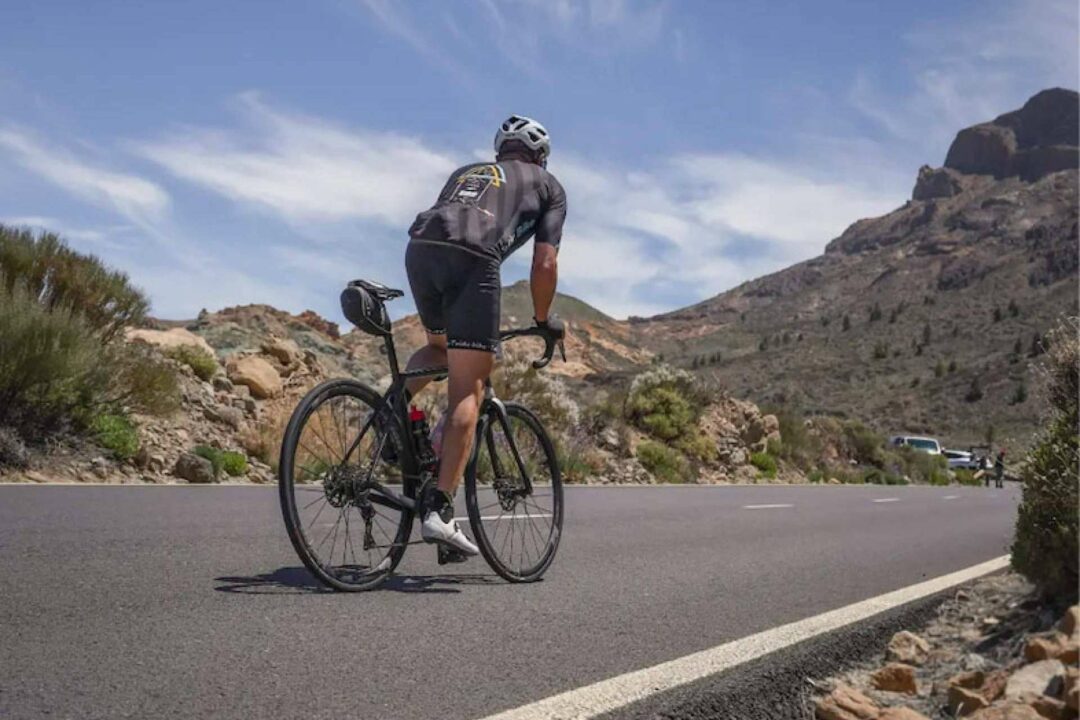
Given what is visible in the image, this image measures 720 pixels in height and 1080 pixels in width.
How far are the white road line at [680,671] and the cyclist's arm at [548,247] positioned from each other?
1743 mm

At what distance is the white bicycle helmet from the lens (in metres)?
4.68

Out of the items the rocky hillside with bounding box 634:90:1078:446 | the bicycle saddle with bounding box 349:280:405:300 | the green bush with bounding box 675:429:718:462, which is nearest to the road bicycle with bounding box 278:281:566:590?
the bicycle saddle with bounding box 349:280:405:300

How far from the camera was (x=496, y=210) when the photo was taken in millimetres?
4379

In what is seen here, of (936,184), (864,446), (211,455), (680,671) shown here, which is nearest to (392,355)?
(680,671)

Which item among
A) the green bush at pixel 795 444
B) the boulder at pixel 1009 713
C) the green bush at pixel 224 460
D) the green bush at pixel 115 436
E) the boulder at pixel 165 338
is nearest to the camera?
the boulder at pixel 1009 713

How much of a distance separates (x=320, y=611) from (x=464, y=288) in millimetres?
1453

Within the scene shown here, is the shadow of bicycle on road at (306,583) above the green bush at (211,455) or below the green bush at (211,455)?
below

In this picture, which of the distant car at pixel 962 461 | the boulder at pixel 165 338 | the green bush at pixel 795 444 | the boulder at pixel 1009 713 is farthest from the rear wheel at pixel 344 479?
the distant car at pixel 962 461

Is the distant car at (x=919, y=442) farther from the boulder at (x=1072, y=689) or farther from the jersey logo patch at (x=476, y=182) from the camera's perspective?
the boulder at (x=1072, y=689)

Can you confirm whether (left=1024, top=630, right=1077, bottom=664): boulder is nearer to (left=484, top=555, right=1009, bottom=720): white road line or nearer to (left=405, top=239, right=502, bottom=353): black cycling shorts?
(left=484, top=555, right=1009, bottom=720): white road line

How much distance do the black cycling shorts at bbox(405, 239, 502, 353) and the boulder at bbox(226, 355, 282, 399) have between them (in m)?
11.7

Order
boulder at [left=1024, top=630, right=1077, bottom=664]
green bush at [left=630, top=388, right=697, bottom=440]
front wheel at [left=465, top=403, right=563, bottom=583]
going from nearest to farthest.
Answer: boulder at [left=1024, top=630, right=1077, bottom=664] < front wheel at [left=465, top=403, right=563, bottom=583] < green bush at [left=630, top=388, right=697, bottom=440]

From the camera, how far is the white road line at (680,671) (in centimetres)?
277

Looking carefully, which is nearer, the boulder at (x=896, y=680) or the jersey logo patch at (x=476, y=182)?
the boulder at (x=896, y=680)
